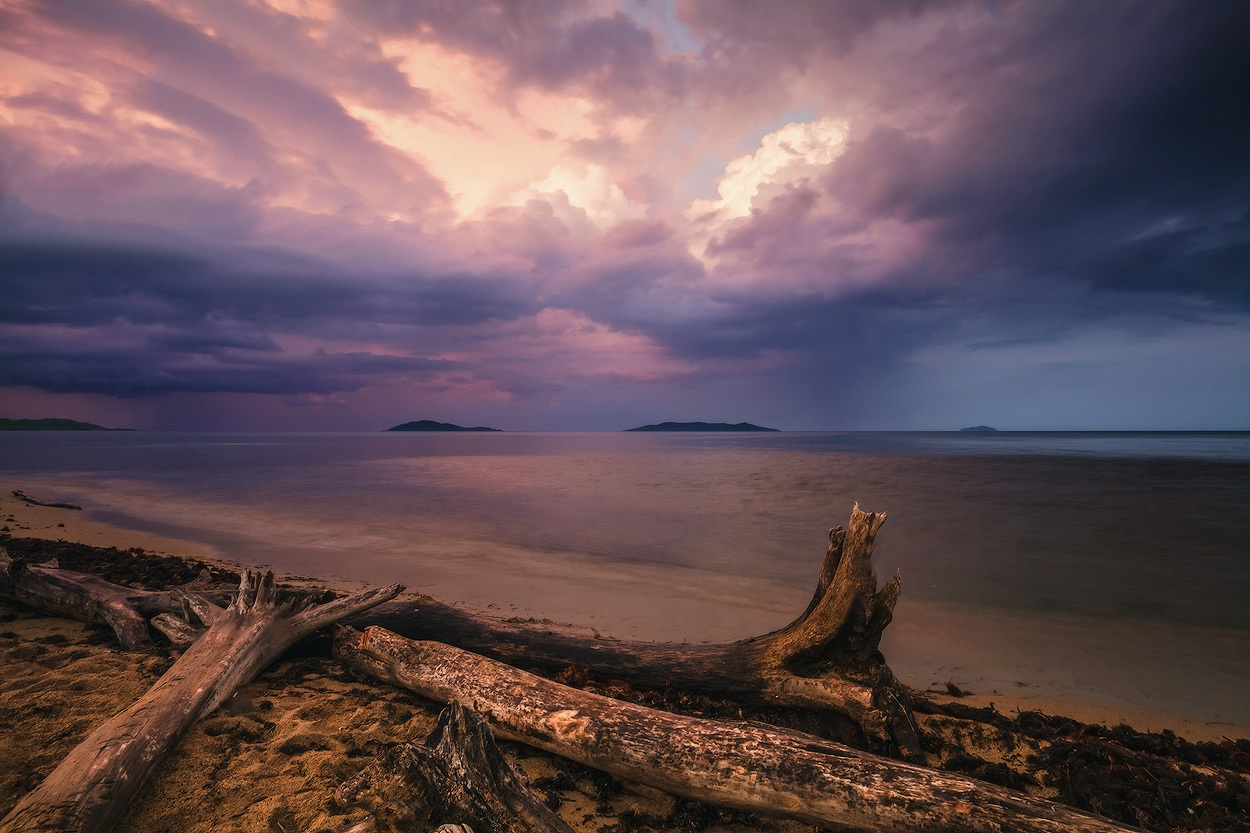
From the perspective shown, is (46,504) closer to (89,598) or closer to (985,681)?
(89,598)

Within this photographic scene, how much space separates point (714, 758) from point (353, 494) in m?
23.2

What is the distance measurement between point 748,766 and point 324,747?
287 centimetres

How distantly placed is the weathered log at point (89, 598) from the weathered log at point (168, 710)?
1051 millimetres

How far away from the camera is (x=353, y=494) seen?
23000 mm

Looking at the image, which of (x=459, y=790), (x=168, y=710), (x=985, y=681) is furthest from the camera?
(x=985, y=681)

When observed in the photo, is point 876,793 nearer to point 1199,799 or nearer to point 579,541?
point 1199,799

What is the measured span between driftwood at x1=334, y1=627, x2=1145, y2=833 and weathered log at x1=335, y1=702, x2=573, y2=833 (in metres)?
0.85

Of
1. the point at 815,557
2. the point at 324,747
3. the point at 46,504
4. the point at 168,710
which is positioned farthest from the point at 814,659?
the point at 46,504

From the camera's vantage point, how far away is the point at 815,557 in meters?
12.6

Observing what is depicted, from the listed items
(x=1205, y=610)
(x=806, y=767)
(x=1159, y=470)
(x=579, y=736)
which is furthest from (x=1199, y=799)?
(x=1159, y=470)

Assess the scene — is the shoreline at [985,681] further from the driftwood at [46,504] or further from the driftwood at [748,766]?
the driftwood at [46,504]

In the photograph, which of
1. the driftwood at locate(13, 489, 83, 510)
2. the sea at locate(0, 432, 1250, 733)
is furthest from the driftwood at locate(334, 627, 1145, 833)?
the driftwood at locate(13, 489, 83, 510)

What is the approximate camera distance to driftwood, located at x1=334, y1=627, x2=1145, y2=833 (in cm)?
266

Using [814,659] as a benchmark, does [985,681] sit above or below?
below
